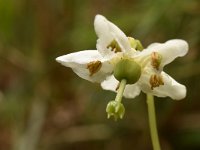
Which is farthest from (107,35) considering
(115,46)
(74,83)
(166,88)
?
(74,83)

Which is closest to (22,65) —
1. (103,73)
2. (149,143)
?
(149,143)

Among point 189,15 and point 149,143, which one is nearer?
point 189,15

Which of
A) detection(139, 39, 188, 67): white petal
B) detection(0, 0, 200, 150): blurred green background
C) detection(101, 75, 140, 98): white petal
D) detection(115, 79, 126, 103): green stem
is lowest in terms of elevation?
detection(115, 79, 126, 103): green stem

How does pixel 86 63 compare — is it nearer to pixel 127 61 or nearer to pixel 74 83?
pixel 127 61

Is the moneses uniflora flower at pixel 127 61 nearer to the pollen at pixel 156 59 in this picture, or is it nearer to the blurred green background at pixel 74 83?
the pollen at pixel 156 59

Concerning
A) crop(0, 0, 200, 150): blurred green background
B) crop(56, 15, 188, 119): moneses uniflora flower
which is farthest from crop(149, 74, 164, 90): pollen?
crop(0, 0, 200, 150): blurred green background

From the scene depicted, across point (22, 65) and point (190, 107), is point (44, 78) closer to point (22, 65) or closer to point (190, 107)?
point (22, 65)

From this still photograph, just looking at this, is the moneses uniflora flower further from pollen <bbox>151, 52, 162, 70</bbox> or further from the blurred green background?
the blurred green background
